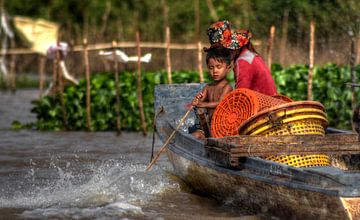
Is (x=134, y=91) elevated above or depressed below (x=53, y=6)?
below

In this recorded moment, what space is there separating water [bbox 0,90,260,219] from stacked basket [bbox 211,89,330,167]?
0.63 metres

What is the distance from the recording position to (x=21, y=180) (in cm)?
866

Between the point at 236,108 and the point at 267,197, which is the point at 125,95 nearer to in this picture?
the point at 236,108

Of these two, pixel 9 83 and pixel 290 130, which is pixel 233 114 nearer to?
pixel 290 130

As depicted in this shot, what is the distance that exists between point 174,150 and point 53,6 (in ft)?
59.1

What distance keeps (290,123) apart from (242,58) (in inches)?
40.3

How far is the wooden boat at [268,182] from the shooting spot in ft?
18.1

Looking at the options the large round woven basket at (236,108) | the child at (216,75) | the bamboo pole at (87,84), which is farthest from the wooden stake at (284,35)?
the large round woven basket at (236,108)

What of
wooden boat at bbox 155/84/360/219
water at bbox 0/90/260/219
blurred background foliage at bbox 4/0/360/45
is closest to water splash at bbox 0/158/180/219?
water at bbox 0/90/260/219

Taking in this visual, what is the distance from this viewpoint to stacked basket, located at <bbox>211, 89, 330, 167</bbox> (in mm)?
6414

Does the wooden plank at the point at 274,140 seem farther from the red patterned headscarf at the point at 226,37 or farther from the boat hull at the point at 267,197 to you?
the red patterned headscarf at the point at 226,37

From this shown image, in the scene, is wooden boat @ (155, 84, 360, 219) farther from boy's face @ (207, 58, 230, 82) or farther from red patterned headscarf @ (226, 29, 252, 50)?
red patterned headscarf @ (226, 29, 252, 50)

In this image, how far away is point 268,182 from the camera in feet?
19.8

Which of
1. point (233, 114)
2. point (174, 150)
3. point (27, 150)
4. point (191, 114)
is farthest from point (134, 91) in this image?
point (233, 114)
